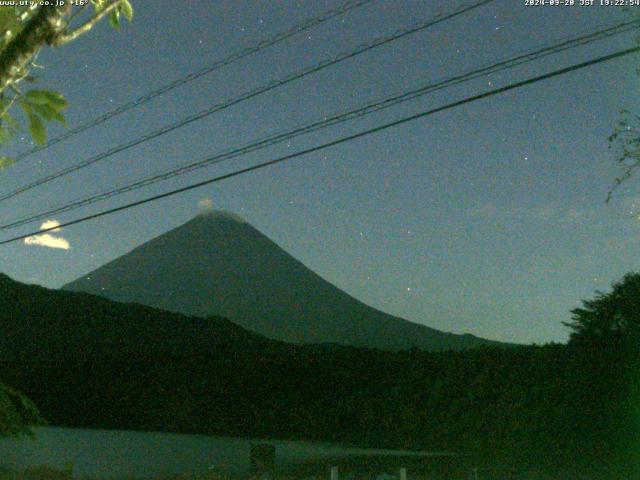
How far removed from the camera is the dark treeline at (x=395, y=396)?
61.3 feet

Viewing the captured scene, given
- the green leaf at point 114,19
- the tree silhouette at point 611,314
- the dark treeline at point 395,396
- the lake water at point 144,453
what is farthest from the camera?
the tree silhouette at point 611,314

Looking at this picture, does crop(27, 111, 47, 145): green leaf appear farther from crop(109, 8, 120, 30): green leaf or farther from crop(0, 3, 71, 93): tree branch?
crop(109, 8, 120, 30): green leaf

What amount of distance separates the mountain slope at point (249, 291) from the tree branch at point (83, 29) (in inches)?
3422

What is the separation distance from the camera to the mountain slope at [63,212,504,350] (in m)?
108

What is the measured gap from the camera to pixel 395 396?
2184 centimetres

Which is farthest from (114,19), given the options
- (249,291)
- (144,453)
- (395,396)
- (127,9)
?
(249,291)

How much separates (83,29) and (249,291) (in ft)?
422

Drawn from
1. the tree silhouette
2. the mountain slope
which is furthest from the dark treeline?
the mountain slope

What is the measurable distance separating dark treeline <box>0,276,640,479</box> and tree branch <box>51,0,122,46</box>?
12.2 meters

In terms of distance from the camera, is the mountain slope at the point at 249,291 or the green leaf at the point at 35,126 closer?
the green leaf at the point at 35,126

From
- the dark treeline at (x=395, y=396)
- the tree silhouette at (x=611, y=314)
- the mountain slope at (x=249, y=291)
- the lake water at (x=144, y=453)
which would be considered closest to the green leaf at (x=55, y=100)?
the lake water at (x=144, y=453)

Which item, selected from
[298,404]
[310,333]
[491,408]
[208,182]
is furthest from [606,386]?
[310,333]

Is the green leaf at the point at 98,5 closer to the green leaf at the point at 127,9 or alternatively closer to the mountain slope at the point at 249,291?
the green leaf at the point at 127,9

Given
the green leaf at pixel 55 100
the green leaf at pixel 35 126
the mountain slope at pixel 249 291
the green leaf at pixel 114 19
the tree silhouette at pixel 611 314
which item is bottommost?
the green leaf at pixel 35 126
